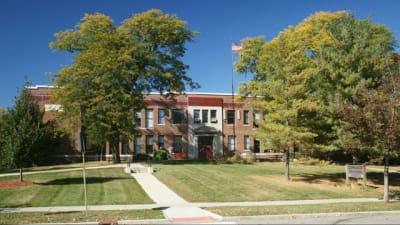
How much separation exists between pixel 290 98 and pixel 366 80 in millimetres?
4185

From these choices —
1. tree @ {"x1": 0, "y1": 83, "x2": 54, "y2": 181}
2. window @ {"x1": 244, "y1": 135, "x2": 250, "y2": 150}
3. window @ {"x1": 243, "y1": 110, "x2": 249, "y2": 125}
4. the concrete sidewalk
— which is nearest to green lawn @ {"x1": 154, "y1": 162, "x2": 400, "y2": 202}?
the concrete sidewalk

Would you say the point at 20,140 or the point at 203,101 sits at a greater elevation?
the point at 203,101

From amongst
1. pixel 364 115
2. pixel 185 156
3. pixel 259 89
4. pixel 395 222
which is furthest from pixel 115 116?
pixel 395 222

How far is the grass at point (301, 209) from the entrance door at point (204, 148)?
36.0m

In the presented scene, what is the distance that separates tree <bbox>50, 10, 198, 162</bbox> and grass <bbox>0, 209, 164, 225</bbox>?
20.8m

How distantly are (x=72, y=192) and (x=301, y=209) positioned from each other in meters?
10.6

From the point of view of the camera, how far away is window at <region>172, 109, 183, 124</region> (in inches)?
2026

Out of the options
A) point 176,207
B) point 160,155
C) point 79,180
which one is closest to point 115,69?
point 79,180

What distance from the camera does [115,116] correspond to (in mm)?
34781

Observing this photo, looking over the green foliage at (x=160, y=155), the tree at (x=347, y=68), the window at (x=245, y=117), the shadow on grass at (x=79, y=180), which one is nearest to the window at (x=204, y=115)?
the window at (x=245, y=117)

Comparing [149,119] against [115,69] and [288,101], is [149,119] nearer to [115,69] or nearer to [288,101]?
[115,69]

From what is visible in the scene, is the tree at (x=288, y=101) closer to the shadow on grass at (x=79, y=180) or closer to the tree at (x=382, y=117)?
the tree at (x=382, y=117)

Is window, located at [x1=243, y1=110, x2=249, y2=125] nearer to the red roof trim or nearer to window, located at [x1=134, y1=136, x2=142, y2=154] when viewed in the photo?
the red roof trim

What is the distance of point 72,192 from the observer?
64.6 feet
